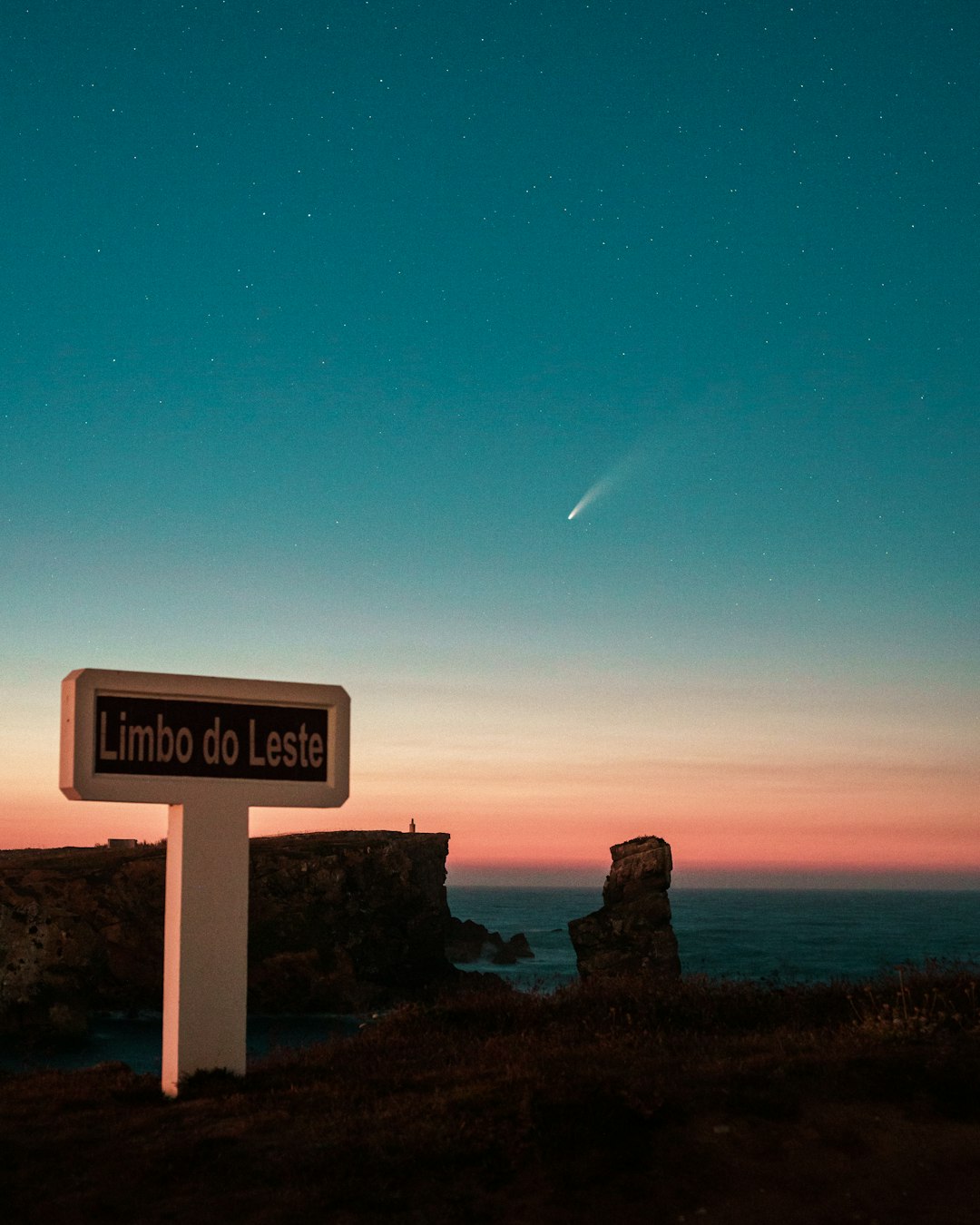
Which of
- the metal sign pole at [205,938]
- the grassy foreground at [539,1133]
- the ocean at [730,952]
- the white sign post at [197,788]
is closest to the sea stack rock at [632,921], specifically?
the ocean at [730,952]

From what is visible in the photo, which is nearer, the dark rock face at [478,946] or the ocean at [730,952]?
the ocean at [730,952]

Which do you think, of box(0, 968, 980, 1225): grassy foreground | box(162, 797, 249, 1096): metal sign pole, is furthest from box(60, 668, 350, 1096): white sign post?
box(0, 968, 980, 1225): grassy foreground

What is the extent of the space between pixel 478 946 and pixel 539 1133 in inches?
4389

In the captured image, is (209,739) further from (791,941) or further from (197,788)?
(791,941)

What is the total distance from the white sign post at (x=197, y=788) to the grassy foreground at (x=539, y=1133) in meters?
0.71

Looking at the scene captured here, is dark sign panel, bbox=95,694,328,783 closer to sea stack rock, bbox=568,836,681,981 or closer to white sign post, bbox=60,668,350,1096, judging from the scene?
white sign post, bbox=60,668,350,1096

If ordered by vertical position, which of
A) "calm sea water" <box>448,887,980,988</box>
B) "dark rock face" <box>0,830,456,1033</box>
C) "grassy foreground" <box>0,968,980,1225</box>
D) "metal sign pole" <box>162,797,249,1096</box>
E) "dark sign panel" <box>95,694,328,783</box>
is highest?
"dark sign panel" <box>95,694,328,783</box>

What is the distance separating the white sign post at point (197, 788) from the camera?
34.7 feet

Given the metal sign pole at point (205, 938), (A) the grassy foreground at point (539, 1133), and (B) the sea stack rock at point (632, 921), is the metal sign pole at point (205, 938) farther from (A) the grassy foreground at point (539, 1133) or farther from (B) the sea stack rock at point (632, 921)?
(B) the sea stack rock at point (632, 921)

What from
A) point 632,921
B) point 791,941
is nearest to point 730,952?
point 791,941

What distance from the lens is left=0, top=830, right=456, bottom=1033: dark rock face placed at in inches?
2378

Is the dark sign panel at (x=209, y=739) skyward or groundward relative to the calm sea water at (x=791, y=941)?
skyward

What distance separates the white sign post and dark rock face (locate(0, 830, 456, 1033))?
171ft

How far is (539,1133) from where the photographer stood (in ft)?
26.5
